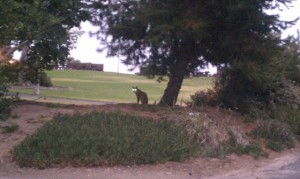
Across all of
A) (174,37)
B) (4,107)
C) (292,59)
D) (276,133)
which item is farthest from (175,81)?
(4,107)

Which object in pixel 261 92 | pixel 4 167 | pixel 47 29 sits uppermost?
pixel 47 29

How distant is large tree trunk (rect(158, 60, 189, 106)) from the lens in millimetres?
16781

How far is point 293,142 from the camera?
15.1 metres

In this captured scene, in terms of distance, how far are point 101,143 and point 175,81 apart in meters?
6.14

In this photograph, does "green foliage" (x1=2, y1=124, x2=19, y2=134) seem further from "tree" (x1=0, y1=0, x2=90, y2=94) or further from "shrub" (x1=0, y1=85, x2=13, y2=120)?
"tree" (x1=0, y1=0, x2=90, y2=94)

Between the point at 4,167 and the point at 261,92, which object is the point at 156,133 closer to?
the point at 4,167

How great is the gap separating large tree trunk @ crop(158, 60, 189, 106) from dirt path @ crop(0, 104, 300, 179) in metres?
4.10

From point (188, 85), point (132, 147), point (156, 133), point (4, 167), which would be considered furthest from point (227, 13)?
point (188, 85)

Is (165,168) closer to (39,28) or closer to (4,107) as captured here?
(4,107)

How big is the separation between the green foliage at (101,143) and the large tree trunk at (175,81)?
3.93 meters

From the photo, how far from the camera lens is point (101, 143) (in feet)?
36.6

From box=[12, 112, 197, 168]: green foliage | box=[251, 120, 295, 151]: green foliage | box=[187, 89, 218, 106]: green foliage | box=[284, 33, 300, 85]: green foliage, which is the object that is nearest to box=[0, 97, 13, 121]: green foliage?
box=[12, 112, 197, 168]: green foliage

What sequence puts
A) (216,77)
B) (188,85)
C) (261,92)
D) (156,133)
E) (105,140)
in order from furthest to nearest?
1. (188,85)
2. (216,77)
3. (261,92)
4. (156,133)
5. (105,140)

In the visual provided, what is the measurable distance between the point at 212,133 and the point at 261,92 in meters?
5.24
